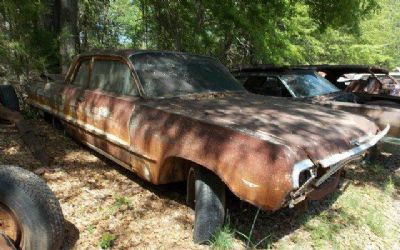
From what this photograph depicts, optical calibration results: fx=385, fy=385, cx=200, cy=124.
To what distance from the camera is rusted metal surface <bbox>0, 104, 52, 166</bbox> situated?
16.1 ft

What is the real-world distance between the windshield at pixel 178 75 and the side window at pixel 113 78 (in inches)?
6.3

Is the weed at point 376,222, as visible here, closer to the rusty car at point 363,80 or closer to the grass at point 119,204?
the grass at point 119,204

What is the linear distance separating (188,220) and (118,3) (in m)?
20.9

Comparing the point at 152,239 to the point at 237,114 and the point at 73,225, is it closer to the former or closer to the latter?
the point at 73,225

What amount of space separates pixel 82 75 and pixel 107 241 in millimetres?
2713

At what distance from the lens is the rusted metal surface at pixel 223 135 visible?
2.80 m

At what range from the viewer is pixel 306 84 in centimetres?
669

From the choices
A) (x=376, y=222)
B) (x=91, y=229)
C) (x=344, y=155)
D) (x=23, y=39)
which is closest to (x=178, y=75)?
(x=91, y=229)

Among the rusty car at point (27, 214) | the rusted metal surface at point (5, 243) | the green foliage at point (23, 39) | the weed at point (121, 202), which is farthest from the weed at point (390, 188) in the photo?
the green foliage at point (23, 39)

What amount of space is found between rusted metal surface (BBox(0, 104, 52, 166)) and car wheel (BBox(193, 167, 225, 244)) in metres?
2.46

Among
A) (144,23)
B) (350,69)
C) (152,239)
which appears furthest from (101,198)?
(144,23)

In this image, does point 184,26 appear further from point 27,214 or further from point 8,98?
point 27,214

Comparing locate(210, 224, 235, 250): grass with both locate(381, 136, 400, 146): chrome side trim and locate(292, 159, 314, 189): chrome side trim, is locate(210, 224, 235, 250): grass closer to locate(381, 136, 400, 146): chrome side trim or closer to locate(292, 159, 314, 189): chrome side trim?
locate(292, 159, 314, 189): chrome side trim

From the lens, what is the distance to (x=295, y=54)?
13.7 m
